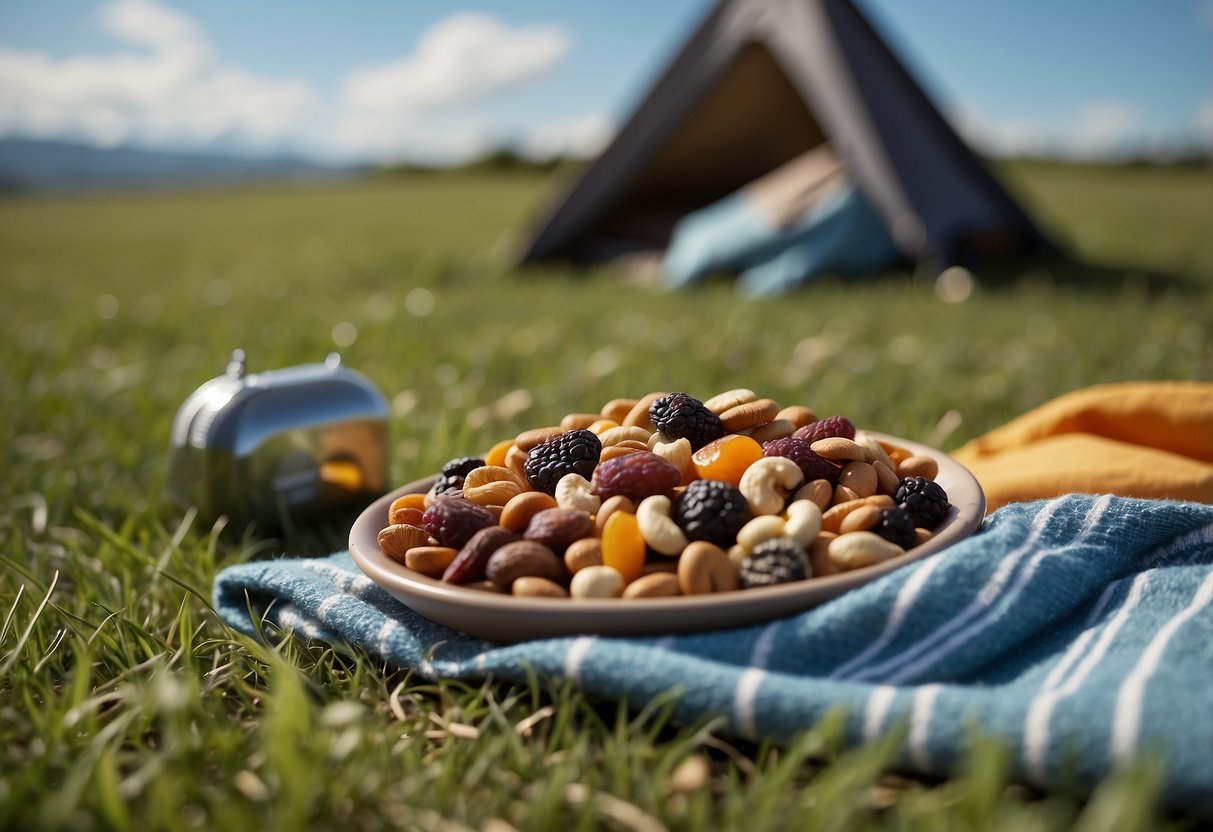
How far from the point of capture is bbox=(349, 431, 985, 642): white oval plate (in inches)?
41.6

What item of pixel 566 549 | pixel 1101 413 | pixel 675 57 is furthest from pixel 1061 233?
pixel 566 549

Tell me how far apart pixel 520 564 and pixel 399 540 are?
0.71ft

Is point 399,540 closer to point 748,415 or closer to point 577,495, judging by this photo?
point 577,495

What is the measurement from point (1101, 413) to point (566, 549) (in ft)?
4.08

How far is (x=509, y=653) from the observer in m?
1.10

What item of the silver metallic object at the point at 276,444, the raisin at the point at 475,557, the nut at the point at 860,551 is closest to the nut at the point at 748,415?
the nut at the point at 860,551

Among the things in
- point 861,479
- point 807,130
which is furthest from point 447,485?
point 807,130

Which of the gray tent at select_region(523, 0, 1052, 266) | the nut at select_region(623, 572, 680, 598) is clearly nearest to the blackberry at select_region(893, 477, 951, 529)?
the nut at select_region(623, 572, 680, 598)

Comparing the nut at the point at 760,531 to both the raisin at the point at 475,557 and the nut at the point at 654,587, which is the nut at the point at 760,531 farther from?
the raisin at the point at 475,557

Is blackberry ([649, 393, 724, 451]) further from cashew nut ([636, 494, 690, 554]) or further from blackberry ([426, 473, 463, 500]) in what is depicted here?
blackberry ([426, 473, 463, 500])

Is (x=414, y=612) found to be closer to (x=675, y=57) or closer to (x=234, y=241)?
(x=675, y=57)

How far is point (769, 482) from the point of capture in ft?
4.01

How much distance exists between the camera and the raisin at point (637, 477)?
4.07 ft

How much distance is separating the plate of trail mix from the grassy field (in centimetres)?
12
